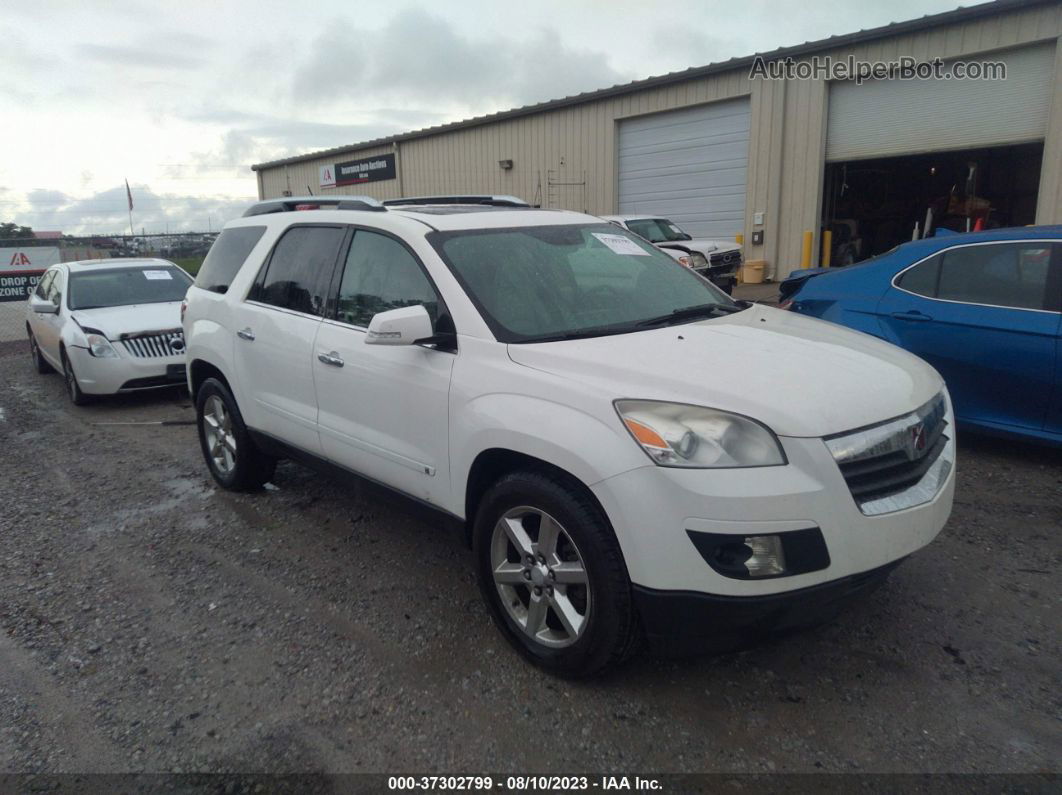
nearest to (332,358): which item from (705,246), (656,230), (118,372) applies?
(118,372)

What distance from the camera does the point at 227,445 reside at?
5.43m

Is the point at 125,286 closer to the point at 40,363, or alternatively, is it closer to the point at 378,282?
the point at 40,363

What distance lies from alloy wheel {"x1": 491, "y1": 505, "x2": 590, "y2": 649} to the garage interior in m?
16.2

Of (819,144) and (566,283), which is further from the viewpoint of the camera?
(819,144)

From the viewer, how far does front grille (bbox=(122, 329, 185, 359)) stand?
838 centimetres

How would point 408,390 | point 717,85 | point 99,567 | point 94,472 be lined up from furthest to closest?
point 717,85 → point 94,472 → point 99,567 → point 408,390

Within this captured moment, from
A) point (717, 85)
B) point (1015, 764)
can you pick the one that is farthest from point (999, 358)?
point (717, 85)

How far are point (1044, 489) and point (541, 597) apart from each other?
12.0 ft

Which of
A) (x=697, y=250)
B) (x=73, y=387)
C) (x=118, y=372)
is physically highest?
(x=697, y=250)

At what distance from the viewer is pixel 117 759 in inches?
110

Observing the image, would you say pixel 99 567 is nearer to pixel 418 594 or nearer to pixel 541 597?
pixel 418 594

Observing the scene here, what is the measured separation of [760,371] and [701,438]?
1.48ft

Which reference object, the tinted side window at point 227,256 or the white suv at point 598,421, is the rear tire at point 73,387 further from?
the white suv at point 598,421

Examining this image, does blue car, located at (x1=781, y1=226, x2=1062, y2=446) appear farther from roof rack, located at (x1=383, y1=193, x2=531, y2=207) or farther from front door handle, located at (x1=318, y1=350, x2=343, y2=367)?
front door handle, located at (x1=318, y1=350, x2=343, y2=367)
